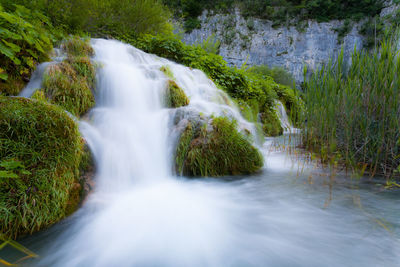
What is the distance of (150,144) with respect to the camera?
2.53 metres

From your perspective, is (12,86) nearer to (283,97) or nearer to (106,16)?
(106,16)

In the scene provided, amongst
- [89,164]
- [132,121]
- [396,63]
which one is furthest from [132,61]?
[396,63]

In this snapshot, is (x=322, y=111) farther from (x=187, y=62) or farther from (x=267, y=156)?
(x=187, y=62)

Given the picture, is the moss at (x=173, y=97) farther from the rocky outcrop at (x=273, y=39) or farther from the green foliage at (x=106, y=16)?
the rocky outcrop at (x=273, y=39)

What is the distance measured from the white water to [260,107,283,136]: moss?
3420mm

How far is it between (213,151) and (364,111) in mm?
1623

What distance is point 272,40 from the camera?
70.5 feet

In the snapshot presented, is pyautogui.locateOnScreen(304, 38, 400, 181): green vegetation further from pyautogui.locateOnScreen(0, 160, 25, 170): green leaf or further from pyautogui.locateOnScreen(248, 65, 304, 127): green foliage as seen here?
pyautogui.locateOnScreen(0, 160, 25, 170): green leaf

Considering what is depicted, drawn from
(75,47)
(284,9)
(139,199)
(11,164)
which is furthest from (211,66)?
(284,9)

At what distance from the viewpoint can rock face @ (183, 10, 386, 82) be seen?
21.0m

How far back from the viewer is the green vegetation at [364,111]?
1834mm

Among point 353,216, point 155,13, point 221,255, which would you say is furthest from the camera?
point 155,13

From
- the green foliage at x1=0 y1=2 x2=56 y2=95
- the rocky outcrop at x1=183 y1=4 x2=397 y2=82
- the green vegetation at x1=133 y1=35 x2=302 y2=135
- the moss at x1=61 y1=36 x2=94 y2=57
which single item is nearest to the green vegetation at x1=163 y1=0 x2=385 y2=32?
the rocky outcrop at x1=183 y1=4 x2=397 y2=82

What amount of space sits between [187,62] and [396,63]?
4699 millimetres
